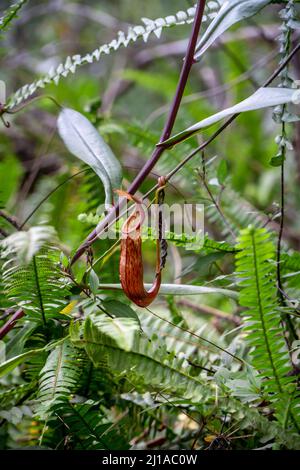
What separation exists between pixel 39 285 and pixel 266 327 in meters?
0.26

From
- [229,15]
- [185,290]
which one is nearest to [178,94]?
[229,15]

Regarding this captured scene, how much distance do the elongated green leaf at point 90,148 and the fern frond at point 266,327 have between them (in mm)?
198

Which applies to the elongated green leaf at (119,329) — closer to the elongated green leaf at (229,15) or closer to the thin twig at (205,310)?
the elongated green leaf at (229,15)

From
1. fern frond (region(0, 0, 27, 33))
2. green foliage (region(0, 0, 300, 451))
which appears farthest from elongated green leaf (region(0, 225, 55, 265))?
fern frond (region(0, 0, 27, 33))

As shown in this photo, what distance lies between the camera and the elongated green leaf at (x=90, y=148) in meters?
0.68

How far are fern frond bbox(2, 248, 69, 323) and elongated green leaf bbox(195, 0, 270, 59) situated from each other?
0.31 m

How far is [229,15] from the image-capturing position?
25.9 inches

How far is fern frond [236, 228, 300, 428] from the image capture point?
570 millimetres

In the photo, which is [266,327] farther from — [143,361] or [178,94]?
[178,94]

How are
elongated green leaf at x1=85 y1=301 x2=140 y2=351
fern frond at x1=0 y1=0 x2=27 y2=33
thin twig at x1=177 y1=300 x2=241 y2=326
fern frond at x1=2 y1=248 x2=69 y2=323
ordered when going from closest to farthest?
elongated green leaf at x1=85 y1=301 x2=140 y2=351, fern frond at x1=2 y1=248 x2=69 y2=323, fern frond at x1=0 y1=0 x2=27 y2=33, thin twig at x1=177 y1=300 x2=241 y2=326

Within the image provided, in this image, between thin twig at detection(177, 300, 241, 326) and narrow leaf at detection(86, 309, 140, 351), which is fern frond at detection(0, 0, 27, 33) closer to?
narrow leaf at detection(86, 309, 140, 351)

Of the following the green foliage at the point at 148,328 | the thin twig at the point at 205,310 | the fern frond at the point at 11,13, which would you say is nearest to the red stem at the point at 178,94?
the green foliage at the point at 148,328
